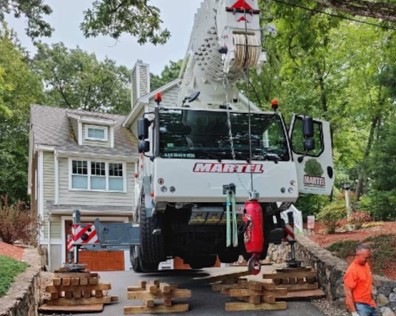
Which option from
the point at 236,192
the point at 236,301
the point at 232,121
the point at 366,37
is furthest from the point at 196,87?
the point at 366,37

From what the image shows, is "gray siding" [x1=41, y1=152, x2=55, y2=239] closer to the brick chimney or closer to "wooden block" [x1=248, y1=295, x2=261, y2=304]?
the brick chimney

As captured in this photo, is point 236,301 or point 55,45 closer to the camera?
point 236,301

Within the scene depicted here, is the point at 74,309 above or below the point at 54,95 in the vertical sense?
below

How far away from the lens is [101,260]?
21.2m

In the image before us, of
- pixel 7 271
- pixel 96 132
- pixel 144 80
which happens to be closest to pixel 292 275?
pixel 7 271

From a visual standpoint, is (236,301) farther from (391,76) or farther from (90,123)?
(90,123)

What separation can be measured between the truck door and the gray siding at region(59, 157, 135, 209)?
1371 centimetres

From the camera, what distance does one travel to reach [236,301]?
828 cm

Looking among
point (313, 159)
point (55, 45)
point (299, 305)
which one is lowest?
point (299, 305)

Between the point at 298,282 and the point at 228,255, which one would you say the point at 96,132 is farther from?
the point at 298,282

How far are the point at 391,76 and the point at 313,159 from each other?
778cm

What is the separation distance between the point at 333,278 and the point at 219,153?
2.90 metres

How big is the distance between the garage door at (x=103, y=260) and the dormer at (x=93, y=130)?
520 centimetres

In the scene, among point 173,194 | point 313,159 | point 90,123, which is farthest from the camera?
point 90,123
